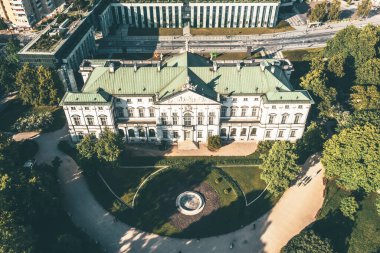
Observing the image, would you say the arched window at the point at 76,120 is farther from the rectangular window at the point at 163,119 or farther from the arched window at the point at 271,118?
the arched window at the point at 271,118

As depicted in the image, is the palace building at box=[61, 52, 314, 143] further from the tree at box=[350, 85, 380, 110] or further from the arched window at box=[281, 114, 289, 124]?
the tree at box=[350, 85, 380, 110]

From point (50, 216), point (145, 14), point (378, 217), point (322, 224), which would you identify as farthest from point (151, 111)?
point (145, 14)

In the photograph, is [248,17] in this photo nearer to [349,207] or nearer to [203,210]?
[349,207]

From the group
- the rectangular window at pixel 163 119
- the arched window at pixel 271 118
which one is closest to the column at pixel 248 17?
the arched window at pixel 271 118

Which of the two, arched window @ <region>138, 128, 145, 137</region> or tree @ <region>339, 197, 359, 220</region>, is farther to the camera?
arched window @ <region>138, 128, 145, 137</region>

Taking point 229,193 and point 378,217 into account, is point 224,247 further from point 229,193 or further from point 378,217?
point 378,217

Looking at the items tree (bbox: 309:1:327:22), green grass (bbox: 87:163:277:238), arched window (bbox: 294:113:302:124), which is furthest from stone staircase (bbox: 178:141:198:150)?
tree (bbox: 309:1:327:22)
